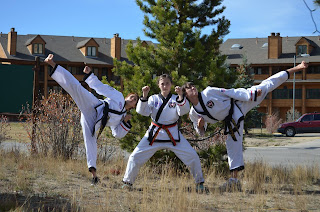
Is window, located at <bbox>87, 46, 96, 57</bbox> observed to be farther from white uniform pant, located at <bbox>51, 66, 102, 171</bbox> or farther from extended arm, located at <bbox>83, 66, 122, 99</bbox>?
white uniform pant, located at <bbox>51, 66, 102, 171</bbox>

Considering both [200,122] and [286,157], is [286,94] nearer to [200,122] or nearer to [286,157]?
[286,157]

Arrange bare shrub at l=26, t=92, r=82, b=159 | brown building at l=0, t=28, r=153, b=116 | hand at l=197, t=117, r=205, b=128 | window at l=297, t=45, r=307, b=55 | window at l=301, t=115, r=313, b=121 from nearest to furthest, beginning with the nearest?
1. hand at l=197, t=117, r=205, b=128
2. bare shrub at l=26, t=92, r=82, b=159
3. window at l=301, t=115, r=313, b=121
4. brown building at l=0, t=28, r=153, b=116
5. window at l=297, t=45, r=307, b=55

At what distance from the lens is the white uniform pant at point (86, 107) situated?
23.0 feet

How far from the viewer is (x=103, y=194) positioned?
Answer: 21.4ft

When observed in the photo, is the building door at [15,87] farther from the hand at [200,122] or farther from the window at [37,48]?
the window at [37,48]

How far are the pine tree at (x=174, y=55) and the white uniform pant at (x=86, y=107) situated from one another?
1.59 meters

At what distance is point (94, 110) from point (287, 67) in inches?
1874

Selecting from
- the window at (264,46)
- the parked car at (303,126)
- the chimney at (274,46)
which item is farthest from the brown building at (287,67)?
the parked car at (303,126)

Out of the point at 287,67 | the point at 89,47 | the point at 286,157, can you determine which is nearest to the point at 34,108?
A: the point at 286,157

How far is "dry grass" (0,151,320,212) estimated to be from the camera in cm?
566

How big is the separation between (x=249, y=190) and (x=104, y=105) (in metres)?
2.90

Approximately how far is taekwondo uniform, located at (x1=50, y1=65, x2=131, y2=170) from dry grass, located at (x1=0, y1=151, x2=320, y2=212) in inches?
31.7

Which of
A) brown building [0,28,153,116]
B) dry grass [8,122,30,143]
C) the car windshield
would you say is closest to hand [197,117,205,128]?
dry grass [8,122,30,143]

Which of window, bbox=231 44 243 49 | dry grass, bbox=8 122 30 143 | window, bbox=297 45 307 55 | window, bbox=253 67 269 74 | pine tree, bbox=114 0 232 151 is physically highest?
window, bbox=231 44 243 49
